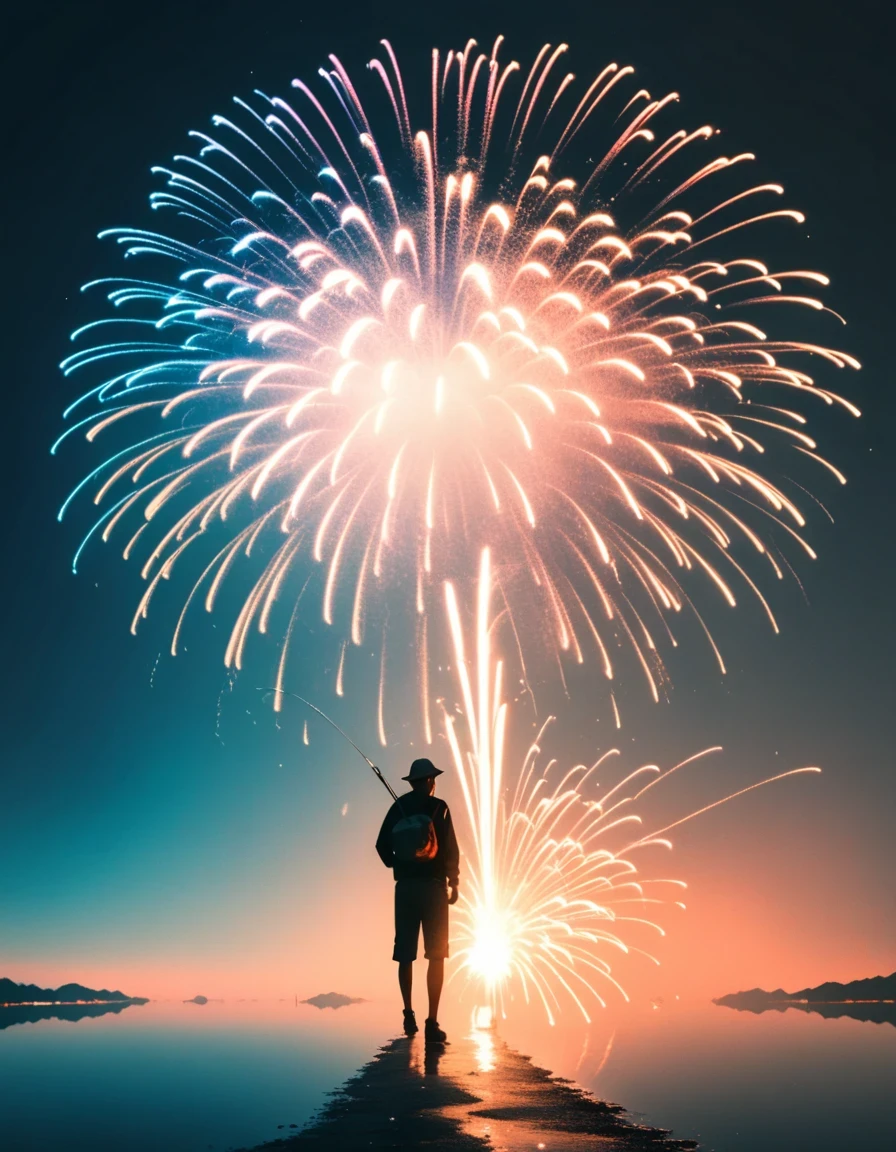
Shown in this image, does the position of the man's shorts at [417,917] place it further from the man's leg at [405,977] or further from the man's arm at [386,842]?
the man's arm at [386,842]

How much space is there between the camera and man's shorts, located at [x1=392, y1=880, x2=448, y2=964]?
1003 centimetres

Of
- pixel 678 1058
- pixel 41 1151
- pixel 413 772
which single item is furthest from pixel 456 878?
pixel 678 1058

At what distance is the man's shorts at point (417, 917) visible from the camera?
1003 cm

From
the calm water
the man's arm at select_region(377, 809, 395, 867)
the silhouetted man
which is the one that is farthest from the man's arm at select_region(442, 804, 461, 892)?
the calm water

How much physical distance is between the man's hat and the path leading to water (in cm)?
262

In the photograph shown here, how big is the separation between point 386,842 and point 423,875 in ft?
1.65

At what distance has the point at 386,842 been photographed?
404 inches

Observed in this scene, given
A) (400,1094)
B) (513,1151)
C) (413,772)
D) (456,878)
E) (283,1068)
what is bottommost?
(513,1151)

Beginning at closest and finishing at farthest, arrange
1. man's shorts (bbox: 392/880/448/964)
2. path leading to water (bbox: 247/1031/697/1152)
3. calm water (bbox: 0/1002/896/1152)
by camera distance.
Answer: path leading to water (bbox: 247/1031/697/1152)
calm water (bbox: 0/1002/896/1152)
man's shorts (bbox: 392/880/448/964)

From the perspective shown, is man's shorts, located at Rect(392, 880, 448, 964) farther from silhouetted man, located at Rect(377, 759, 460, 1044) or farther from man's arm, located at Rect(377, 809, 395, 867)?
→ man's arm, located at Rect(377, 809, 395, 867)

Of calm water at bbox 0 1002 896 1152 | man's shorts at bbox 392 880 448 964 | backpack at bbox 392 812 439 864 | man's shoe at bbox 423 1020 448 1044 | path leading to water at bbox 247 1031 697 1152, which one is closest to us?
path leading to water at bbox 247 1031 697 1152

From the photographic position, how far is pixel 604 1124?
6223 mm

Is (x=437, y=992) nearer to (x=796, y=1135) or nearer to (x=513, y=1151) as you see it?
(x=796, y=1135)

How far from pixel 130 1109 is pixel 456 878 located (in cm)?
349
